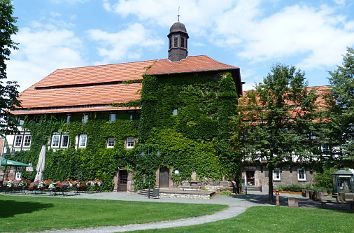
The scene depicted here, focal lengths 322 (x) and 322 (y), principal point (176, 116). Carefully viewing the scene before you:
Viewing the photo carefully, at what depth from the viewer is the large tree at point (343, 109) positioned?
A: 1819 cm

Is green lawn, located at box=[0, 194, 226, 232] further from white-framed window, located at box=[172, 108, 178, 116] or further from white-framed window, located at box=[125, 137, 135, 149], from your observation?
white-framed window, located at box=[172, 108, 178, 116]

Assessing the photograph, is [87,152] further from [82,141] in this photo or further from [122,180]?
[122,180]

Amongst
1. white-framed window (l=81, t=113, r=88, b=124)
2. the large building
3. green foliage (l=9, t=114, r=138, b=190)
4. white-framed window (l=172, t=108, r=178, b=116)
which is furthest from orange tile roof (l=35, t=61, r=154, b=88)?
white-framed window (l=172, t=108, r=178, b=116)

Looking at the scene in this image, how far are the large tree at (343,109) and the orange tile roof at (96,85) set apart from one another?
1280 cm

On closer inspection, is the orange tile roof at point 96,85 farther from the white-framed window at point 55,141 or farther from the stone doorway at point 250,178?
the stone doorway at point 250,178

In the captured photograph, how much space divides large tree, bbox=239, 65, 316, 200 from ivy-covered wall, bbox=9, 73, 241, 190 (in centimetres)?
621

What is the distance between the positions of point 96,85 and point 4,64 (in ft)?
81.1

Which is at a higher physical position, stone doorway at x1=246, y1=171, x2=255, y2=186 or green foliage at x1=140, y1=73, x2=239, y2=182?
green foliage at x1=140, y1=73, x2=239, y2=182

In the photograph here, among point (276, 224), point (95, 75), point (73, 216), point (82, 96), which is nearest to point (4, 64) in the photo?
point (73, 216)

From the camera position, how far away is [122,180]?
32.7 meters

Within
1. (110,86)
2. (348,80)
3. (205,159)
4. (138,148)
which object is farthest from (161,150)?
(348,80)

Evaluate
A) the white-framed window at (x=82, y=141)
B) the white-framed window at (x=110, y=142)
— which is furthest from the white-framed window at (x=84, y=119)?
the white-framed window at (x=110, y=142)

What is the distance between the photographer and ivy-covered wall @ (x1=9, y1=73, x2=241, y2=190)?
30.0 meters

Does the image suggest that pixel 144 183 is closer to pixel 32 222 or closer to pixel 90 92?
pixel 90 92
